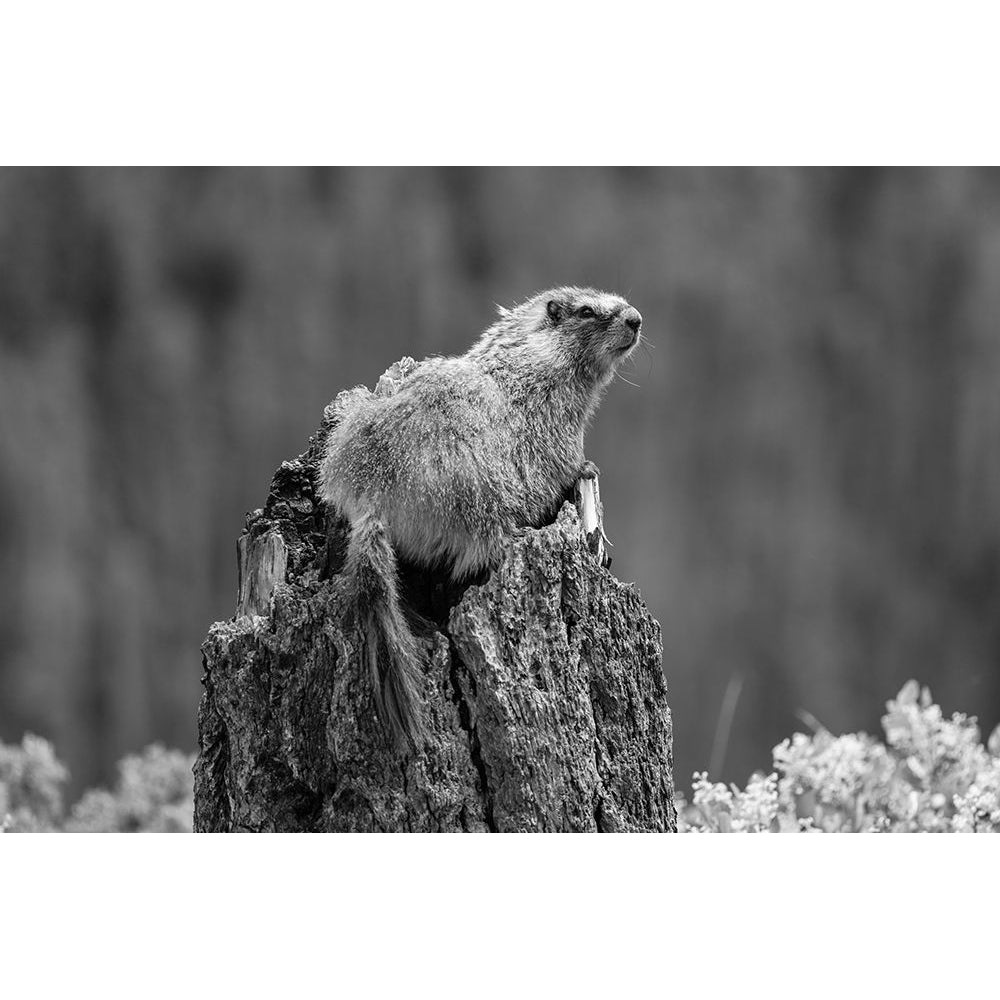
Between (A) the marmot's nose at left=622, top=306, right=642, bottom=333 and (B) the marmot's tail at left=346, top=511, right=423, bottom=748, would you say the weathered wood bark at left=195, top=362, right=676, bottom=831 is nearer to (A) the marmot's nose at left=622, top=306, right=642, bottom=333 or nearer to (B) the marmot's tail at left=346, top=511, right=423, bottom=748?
(B) the marmot's tail at left=346, top=511, right=423, bottom=748

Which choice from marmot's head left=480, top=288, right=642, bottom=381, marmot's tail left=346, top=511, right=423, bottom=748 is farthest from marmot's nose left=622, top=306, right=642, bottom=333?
marmot's tail left=346, top=511, right=423, bottom=748

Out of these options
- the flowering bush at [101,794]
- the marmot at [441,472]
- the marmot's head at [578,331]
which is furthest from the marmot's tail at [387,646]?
the flowering bush at [101,794]

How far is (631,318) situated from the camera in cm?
279

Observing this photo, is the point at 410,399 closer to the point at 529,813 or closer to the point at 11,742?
the point at 529,813

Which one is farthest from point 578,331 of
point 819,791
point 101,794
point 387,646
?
point 101,794

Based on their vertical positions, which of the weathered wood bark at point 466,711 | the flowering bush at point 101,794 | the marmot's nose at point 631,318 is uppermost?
the marmot's nose at point 631,318

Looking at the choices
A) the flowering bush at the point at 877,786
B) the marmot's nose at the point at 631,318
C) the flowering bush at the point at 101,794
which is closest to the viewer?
the marmot's nose at the point at 631,318

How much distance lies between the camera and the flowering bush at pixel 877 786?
3.01 meters

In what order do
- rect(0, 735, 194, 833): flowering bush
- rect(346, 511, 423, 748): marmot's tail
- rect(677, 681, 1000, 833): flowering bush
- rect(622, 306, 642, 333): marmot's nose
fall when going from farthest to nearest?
1. rect(0, 735, 194, 833): flowering bush
2. rect(677, 681, 1000, 833): flowering bush
3. rect(622, 306, 642, 333): marmot's nose
4. rect(346, 511, 423, 748): marmot's tail

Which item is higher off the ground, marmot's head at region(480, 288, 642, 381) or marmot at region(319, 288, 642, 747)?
marmot's head at region(480, 288, 642, 381)

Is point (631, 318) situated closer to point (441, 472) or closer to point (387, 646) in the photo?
point (441, 472)

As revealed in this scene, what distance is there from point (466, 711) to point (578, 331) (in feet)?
3.23

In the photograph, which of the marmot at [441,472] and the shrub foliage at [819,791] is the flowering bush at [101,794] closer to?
the shrub foliage at [819,791]

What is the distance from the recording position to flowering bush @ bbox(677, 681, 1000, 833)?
9.87 ft
